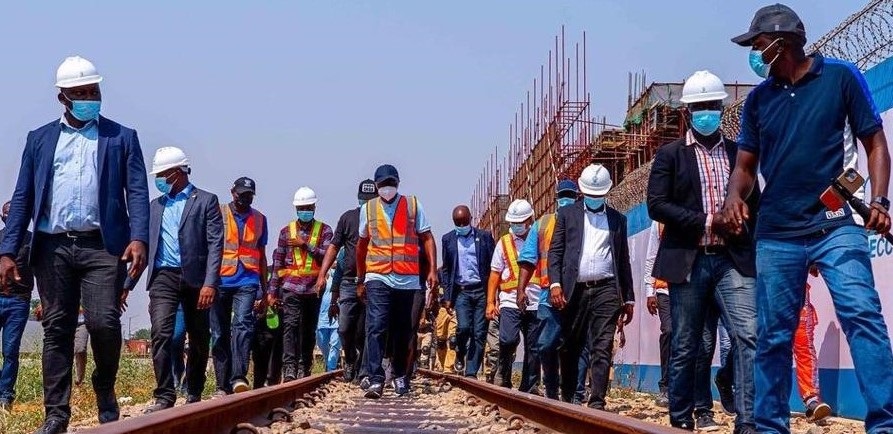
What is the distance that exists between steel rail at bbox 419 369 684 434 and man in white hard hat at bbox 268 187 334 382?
11.5 feet

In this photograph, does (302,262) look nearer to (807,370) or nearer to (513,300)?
(513,300)

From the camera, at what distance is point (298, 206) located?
49.0ft

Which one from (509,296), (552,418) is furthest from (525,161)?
(552,418)

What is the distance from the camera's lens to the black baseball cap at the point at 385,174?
11.9 m

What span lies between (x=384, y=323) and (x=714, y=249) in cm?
523

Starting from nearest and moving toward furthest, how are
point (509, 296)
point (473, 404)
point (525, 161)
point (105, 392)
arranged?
point (105, 392)
point (473, 404)
point (509, 296)
point (525, 161)

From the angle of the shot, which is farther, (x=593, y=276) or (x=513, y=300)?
(x=513, y=300)

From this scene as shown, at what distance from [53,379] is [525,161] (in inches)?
1347

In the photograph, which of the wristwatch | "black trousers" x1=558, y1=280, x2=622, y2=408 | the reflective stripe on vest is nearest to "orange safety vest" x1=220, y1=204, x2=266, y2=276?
the reflective stripe on vest

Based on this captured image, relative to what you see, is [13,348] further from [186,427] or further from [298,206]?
[186,427]

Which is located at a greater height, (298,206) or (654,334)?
Result: (298,206)

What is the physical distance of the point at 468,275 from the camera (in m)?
15.4

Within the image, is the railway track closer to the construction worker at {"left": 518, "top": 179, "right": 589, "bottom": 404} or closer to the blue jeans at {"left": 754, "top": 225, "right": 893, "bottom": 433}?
the construction worker at {"left": 518, "top": 179, "right": 589, "bottom": 404}

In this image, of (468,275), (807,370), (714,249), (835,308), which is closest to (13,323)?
(468,275)
